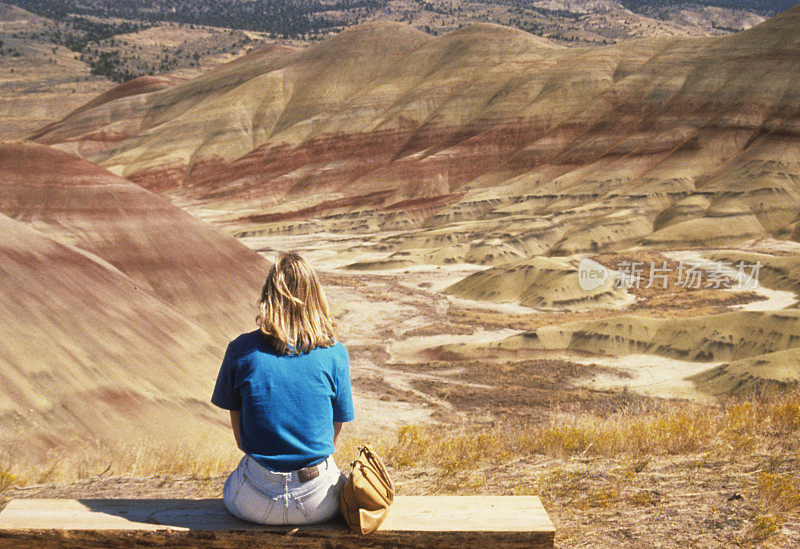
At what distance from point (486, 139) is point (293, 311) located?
251ft

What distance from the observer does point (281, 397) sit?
3.36 m

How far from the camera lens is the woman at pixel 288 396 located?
3350 mm

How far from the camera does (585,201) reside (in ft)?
200

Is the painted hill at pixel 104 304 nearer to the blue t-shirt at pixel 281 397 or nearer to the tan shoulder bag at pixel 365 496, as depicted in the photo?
the blue t-shirt at pixel 281 397

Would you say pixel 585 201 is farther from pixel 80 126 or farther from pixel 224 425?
pixel 80 126

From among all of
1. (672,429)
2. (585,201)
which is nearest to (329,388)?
(672,429)

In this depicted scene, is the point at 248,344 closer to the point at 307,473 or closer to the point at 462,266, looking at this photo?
the point at 307,473

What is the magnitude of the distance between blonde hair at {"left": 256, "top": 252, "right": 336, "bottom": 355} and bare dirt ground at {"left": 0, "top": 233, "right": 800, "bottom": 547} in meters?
1.04

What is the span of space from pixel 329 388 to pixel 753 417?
4710 millimetres

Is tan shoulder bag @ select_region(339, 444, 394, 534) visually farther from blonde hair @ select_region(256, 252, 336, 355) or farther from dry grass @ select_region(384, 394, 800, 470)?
dry grass @ select_region(384, 394, 800, 470)

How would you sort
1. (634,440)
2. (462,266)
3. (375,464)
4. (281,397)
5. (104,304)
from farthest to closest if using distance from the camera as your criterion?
1. (462,266)
2. (104,304)
3. (634,440)
4. (375,464)
5. (281,397)

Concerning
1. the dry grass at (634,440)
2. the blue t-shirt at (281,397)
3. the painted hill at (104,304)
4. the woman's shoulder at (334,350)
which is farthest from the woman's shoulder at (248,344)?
the painted hill at (104,304)

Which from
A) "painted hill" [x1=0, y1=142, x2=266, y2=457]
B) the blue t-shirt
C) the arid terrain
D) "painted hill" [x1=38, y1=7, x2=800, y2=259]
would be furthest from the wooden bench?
"painted hill" [x1=38, y1=7, x2=800, y2=259]

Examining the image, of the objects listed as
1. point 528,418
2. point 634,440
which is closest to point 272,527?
point 634,440
